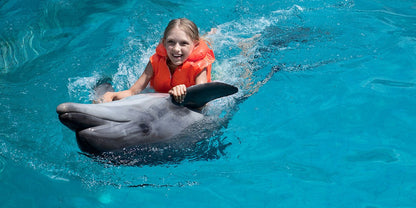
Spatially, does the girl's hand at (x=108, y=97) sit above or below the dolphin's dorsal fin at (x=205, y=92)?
below

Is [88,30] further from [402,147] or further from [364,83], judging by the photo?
[402,147]

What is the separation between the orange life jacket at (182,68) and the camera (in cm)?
516

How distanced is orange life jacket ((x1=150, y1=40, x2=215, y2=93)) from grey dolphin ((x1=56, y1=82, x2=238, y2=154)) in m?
0.76

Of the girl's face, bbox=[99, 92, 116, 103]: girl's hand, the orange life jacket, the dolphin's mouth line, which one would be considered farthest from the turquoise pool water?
the dolphin's mouth line

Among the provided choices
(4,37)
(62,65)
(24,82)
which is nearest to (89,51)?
(62,65)

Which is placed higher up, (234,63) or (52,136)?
(234,63)

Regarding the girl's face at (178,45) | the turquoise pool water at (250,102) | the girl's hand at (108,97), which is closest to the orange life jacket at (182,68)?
the girl's face at (178,45)

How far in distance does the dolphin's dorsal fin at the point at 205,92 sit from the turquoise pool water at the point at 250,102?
64 cm

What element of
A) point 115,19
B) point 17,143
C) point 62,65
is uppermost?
point 115,19

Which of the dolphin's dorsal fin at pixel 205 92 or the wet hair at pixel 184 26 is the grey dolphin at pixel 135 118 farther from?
the wet hair at pixel 184 26

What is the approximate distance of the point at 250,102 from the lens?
19.0 ft

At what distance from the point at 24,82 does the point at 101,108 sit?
126 inches

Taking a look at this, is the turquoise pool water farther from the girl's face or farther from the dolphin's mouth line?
the dolphin's mouth line

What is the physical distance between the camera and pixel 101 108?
381 centimetres
